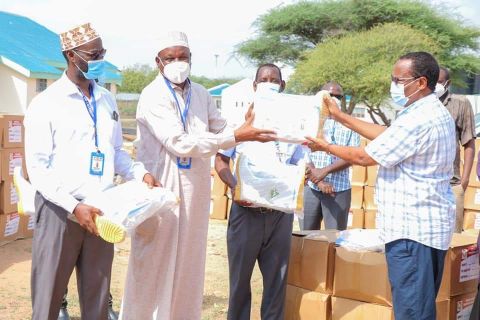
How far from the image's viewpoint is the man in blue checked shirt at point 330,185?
505cm

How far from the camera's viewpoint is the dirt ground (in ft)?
15.6

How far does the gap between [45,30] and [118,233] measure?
30.1 metres

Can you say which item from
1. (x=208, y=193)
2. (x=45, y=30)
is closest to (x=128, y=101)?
(x=45, y=30)

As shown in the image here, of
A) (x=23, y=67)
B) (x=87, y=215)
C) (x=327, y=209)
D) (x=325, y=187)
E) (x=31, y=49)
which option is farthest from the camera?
→ (x=31, y=49)

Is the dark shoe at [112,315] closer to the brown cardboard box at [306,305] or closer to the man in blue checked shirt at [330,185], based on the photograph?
the brown cardboard box at [306,305]

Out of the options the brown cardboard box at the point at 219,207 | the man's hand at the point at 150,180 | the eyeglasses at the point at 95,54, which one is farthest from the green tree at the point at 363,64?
the eyeglasses at the point at 95,54

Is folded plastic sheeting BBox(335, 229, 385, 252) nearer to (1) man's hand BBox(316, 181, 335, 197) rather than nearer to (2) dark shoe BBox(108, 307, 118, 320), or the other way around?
(1) man's hand BBox(316, 181, 335, 197)

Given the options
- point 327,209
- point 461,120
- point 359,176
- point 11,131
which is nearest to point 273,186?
point 327,209

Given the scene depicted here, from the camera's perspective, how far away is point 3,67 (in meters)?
25.0

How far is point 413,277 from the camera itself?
127 inches

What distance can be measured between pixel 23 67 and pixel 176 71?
Result: 22.3 metres

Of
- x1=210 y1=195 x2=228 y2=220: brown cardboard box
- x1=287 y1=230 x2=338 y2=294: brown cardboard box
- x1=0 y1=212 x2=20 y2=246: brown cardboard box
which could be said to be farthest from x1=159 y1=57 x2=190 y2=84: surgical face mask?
x1=210 y1=195 x2=228 y2=220: brown cardboard box

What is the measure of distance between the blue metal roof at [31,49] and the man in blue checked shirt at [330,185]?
1875cm

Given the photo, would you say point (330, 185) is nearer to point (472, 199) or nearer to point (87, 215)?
point (87, 215)
